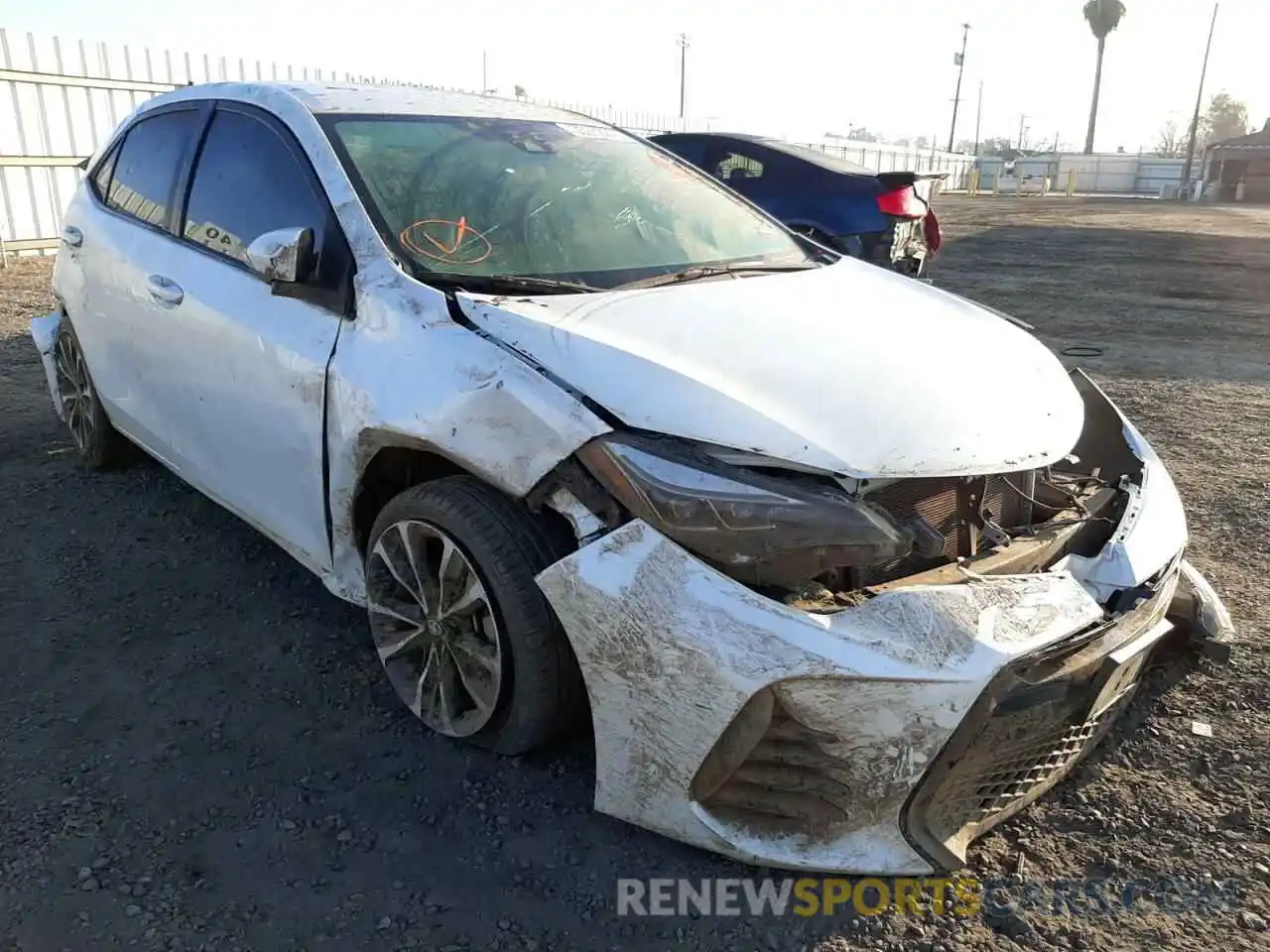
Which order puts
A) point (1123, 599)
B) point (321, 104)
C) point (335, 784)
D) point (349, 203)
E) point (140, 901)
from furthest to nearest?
point (321, 104) → point (349, 203) → point (335, 784) → point (1123, 599) → point (140, 901)

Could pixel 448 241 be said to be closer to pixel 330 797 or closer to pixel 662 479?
pixel 662 479

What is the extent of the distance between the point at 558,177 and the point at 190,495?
2344mm

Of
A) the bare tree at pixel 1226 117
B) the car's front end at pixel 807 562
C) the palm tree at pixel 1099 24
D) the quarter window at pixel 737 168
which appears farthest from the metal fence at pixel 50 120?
the bare tree at pixel 1226 117

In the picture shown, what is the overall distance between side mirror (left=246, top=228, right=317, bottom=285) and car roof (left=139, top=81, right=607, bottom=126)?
62 centimetres

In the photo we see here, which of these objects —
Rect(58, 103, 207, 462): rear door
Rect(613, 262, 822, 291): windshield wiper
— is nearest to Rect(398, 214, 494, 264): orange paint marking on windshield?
Rect(613, 262, 822, 291): windshield wiper

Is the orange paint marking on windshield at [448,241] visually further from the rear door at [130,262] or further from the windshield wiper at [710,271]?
the rear door at [130,262]

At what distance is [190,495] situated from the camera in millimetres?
4379

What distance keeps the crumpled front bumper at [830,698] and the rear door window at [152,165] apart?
2.50 m

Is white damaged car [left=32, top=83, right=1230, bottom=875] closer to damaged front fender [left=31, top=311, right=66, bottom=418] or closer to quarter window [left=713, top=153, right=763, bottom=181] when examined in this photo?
damaged front fender [left=31, top=311, right=66, bottom=418]

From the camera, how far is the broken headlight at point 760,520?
2.01 metres

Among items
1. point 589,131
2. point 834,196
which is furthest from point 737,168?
point 589,131

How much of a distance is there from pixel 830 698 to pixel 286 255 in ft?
6.09

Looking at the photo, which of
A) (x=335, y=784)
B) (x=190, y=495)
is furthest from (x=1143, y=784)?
(x=190, y=495)

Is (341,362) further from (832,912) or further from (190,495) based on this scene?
(190,495)
